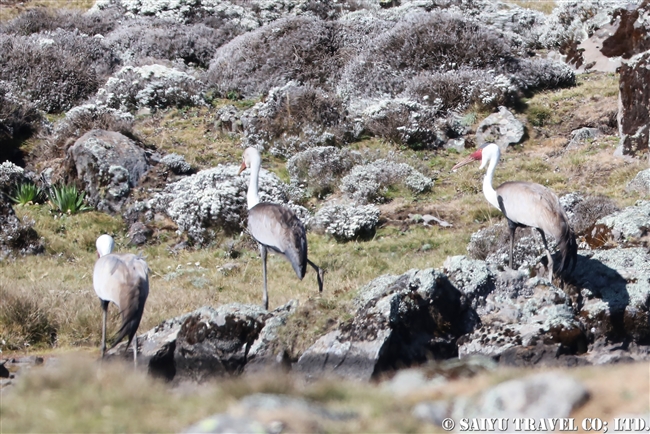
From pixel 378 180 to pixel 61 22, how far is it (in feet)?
59.7

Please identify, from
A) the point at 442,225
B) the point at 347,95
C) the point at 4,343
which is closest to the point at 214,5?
the point at 347,95

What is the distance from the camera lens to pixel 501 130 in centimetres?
1848

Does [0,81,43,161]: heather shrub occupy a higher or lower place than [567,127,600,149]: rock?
lower

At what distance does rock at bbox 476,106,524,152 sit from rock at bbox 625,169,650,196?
447 centimetres

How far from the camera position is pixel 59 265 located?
12.9 meters

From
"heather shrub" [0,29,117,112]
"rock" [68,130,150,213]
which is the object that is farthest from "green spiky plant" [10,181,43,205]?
"heather shrub" [0,29,117,112]

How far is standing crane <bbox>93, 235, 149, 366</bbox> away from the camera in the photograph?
7.01 m

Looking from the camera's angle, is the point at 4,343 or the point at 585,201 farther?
the point at 585,201

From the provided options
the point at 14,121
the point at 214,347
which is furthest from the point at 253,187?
the point at 14,121

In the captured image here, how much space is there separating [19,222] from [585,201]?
962 centimetres

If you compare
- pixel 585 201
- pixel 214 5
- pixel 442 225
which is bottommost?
pixel 442 225

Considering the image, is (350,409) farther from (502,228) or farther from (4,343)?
(502,228)

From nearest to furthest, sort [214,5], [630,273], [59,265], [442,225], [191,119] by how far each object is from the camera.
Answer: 1. [630,273]
2. [59,265]
3. [442,225]
4. [191,119]
5. [214,5]

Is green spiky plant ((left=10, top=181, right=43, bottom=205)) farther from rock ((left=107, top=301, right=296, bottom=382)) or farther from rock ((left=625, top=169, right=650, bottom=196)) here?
rock ((left=625, top=169, right=650, bottom=196))
